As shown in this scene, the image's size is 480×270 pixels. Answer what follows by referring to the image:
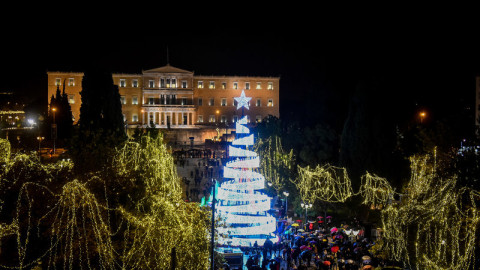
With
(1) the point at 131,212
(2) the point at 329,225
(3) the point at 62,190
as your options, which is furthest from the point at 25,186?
(2) the point at 329,225

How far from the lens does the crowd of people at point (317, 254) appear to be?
585 inches

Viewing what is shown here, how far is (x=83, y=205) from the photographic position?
10695 mm

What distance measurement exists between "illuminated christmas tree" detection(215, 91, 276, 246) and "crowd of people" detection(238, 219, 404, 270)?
23.2 inches

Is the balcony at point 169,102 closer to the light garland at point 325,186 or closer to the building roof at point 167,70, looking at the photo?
the building roof at point 167,70

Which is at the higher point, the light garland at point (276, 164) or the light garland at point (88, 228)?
the light garland at point (276, 164)

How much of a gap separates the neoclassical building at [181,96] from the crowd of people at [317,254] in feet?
127

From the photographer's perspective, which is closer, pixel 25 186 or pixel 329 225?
pixel 25 186

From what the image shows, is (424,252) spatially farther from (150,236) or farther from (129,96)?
(129,96)

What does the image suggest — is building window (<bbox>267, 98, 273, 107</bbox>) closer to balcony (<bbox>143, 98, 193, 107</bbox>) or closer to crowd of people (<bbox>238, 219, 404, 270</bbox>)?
balcony (<bbox>143, 98, 193, 107</bbox>)

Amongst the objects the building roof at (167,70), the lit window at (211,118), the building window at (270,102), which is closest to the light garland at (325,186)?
the lit window at (211,118)

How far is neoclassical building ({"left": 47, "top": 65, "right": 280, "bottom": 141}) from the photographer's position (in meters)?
59.1

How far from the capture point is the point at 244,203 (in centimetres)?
1845

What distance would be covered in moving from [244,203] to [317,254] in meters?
3.43

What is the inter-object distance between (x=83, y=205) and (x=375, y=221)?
48.3 ft
